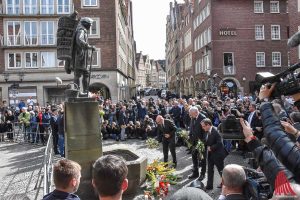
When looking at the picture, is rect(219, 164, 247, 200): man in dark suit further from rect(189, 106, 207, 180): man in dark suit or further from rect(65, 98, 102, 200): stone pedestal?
rect(189, 106, 207, 180): man in dark suit

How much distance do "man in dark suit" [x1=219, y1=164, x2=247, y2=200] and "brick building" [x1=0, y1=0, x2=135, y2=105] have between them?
1440 inches

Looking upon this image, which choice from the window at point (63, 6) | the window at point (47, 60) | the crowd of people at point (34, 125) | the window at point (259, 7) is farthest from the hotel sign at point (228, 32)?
the crowd of people at point (34, 125)

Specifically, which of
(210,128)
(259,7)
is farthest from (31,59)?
(210,128)

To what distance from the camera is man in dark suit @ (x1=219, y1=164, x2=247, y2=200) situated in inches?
157

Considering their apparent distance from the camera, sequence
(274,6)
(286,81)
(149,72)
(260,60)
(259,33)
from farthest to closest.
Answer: (149,72) < (274,6) < (259,33) < (260,60) < (286,81)

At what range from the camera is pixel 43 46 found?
40.9m

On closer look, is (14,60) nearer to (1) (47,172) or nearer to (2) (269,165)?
(1) (47,172)

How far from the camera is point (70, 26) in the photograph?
11.3 meters

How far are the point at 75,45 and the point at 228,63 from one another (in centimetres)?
3189

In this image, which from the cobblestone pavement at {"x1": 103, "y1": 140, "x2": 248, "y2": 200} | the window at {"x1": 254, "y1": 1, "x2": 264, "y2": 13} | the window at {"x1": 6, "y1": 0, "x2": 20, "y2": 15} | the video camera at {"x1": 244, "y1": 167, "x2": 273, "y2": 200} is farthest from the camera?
the window at {"x1": 254, "y1": 1, "x2": 264, "y2": 13}

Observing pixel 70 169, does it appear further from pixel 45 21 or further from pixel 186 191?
pixel 45 21

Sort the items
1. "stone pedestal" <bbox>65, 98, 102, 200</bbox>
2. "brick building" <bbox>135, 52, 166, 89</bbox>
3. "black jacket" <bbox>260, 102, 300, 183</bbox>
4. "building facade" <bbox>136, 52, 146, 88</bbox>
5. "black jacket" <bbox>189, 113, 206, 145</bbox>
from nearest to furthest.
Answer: "black jacket" <bbox>260, 102, 300, 183</bbox> → "stone pedestal" <bbox>65, 98, 102, 200</bbox> → "black jacket" <bbox>189, 113, 206, 145</bbox> → "building facade" <bbox>136, 52, 146, 88</bbox> → "brick building" <bbox>135, 52, 166, 89</bbox>

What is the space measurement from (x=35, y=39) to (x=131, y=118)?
22.9 meters

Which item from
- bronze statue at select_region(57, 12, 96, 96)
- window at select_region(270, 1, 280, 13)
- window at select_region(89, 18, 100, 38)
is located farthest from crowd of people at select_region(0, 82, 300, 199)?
window at select_region(270, 1, 280, 13)
